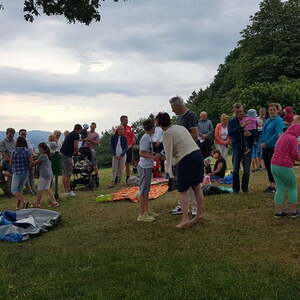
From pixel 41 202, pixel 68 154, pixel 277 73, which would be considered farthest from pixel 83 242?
pixel 277 73

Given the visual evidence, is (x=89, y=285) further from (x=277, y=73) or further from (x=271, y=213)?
(x=277, y=73)

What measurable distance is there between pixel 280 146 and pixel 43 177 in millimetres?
5647

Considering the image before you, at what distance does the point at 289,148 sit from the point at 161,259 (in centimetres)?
294

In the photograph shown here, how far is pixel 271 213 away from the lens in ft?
26.6

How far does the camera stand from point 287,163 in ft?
24.6

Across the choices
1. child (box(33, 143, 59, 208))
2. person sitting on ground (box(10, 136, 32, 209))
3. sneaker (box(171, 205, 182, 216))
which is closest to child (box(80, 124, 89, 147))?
child (box(33, 143, 59, 208))

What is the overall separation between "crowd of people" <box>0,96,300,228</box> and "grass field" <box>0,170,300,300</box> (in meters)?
0.55

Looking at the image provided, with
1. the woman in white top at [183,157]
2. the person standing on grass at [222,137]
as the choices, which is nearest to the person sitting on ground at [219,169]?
the person standing on grass at [222,137]

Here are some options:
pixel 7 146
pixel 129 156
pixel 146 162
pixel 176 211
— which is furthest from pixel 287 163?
pixel 7 146

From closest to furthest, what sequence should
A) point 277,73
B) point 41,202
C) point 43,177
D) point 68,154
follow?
point 43,177, point 41,202, point 68,154, point 277,73

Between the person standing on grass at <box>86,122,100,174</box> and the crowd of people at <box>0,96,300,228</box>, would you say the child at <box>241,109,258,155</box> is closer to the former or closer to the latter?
the crowd of people at <box>0,96,300,228</box>

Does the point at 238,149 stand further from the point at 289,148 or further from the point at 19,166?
the point at 19,166

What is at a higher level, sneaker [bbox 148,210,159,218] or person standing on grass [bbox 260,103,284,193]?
person standing on grass [bbox 260,103,284,193]

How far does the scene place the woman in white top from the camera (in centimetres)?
721
